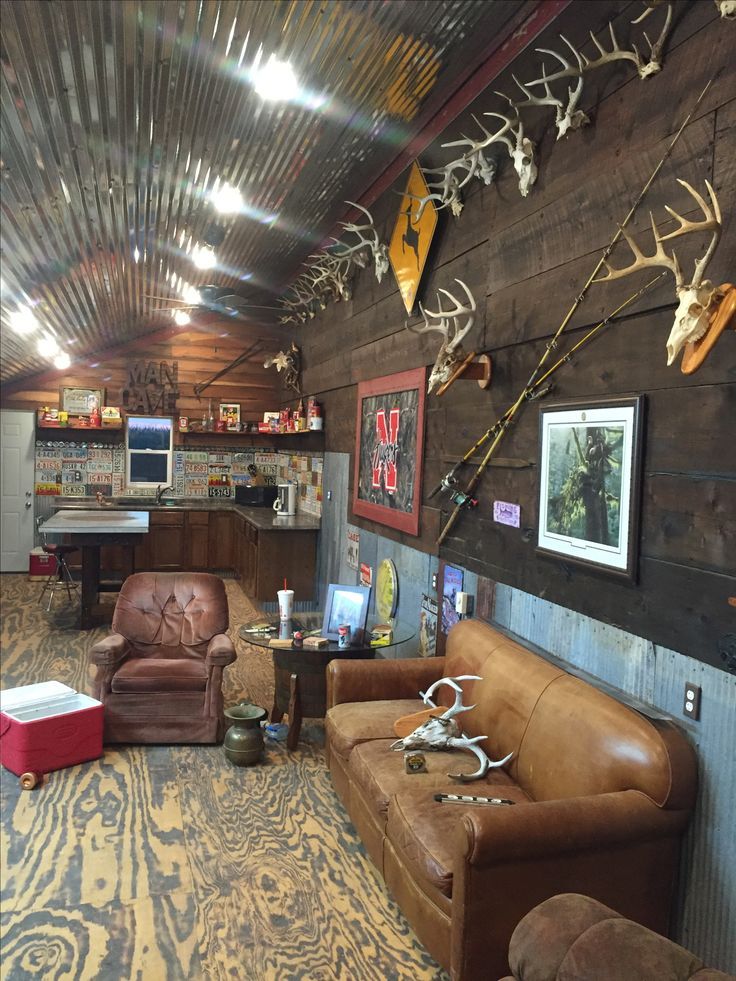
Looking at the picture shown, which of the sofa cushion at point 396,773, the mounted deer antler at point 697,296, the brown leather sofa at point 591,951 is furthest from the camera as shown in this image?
the sofa cushion at point 396,773

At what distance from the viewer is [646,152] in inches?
102

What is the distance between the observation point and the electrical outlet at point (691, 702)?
2.27 meters

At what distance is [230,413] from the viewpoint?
390 inches

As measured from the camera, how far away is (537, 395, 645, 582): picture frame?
102 inches

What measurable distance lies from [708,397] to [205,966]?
2450 mm

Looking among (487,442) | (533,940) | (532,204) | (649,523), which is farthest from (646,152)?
(533,940)

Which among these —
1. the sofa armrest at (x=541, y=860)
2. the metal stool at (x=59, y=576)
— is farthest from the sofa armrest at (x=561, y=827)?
the metal stool at (x=59, y=576)

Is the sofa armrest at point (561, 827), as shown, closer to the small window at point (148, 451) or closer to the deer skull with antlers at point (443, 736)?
the deer skull with antlers at point (443, 736)

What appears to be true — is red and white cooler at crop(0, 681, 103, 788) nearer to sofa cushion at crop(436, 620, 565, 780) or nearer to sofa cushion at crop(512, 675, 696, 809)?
sofa cushion at crop(436, 620, 565, 780)

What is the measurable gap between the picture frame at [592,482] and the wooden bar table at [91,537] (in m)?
4.67

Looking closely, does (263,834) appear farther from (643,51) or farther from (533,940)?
(643,51)

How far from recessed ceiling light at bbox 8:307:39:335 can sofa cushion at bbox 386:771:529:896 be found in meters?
4.95

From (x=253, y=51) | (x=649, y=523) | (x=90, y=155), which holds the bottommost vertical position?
(x=649, y=523)

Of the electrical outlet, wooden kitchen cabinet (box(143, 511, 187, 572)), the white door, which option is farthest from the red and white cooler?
the white door
